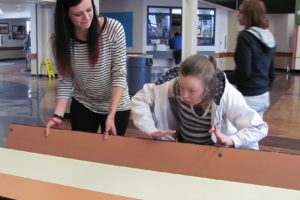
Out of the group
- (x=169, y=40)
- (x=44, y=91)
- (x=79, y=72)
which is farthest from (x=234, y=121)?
(x=169, y=40)

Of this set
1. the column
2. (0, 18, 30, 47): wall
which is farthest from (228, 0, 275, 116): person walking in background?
(0, 18, 30, 47): wall

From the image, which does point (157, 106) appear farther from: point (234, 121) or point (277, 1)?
point (277, 1)

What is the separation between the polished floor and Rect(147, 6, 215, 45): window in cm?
357

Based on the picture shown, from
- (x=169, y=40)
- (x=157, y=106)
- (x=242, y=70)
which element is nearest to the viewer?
(x=157, y=106)

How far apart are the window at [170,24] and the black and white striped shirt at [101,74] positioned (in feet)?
36.2

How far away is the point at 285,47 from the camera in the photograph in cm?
1543

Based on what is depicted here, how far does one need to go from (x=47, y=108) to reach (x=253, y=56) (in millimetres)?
4844

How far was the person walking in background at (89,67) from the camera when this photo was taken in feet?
6.06

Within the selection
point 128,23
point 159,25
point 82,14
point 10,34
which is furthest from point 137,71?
point 10,34

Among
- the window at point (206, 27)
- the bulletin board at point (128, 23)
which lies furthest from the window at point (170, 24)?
the bulletin board at point (128, 23)

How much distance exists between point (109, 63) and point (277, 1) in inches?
541

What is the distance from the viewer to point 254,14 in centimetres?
259

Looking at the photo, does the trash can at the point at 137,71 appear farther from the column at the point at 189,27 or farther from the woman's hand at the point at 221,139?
the woman's hand at the point at 221,139

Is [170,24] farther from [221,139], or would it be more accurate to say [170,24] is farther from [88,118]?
[221,139]
